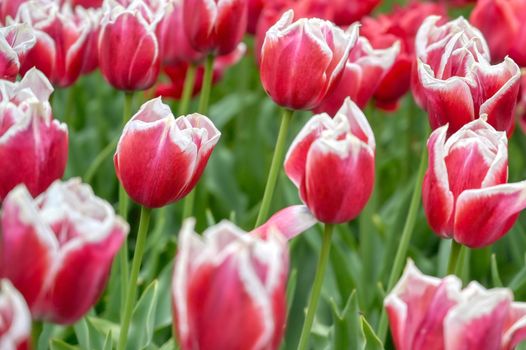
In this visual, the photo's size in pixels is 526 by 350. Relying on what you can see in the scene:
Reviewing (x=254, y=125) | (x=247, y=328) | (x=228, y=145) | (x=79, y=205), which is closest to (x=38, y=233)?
(x=79, y=205)

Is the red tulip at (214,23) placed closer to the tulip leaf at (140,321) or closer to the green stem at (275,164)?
the green stem at (275,164)

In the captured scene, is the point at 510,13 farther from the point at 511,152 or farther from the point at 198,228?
the point at 198,228

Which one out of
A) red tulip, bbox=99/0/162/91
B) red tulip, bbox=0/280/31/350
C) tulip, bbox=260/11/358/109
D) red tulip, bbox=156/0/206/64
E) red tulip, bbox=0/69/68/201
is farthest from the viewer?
red tulip, bbox=156/0/206/64

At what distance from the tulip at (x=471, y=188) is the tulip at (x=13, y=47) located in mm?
430

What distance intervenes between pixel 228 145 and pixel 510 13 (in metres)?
0.86

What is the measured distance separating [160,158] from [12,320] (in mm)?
333

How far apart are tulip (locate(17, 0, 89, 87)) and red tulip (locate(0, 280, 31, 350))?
67 cm

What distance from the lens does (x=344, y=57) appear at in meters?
1.03

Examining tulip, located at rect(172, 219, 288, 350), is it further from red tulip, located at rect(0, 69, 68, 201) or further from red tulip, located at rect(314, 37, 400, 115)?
red tulip, located at rect(314, 37, 400, 115)

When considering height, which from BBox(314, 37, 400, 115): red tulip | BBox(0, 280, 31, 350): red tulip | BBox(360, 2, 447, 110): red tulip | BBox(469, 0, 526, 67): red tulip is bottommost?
BBox(360, 2, 447, 110): red tulip

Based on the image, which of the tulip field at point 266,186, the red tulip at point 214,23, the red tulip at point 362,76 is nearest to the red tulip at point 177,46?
the tulip field at point 266,186

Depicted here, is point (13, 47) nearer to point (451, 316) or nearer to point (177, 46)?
point (177, 46)

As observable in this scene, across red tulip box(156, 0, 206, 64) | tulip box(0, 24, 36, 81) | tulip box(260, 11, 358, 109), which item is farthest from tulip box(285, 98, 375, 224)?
red tulip box(156, 0, 206, 64)

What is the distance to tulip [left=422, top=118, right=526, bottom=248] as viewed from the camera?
2.84 feet
